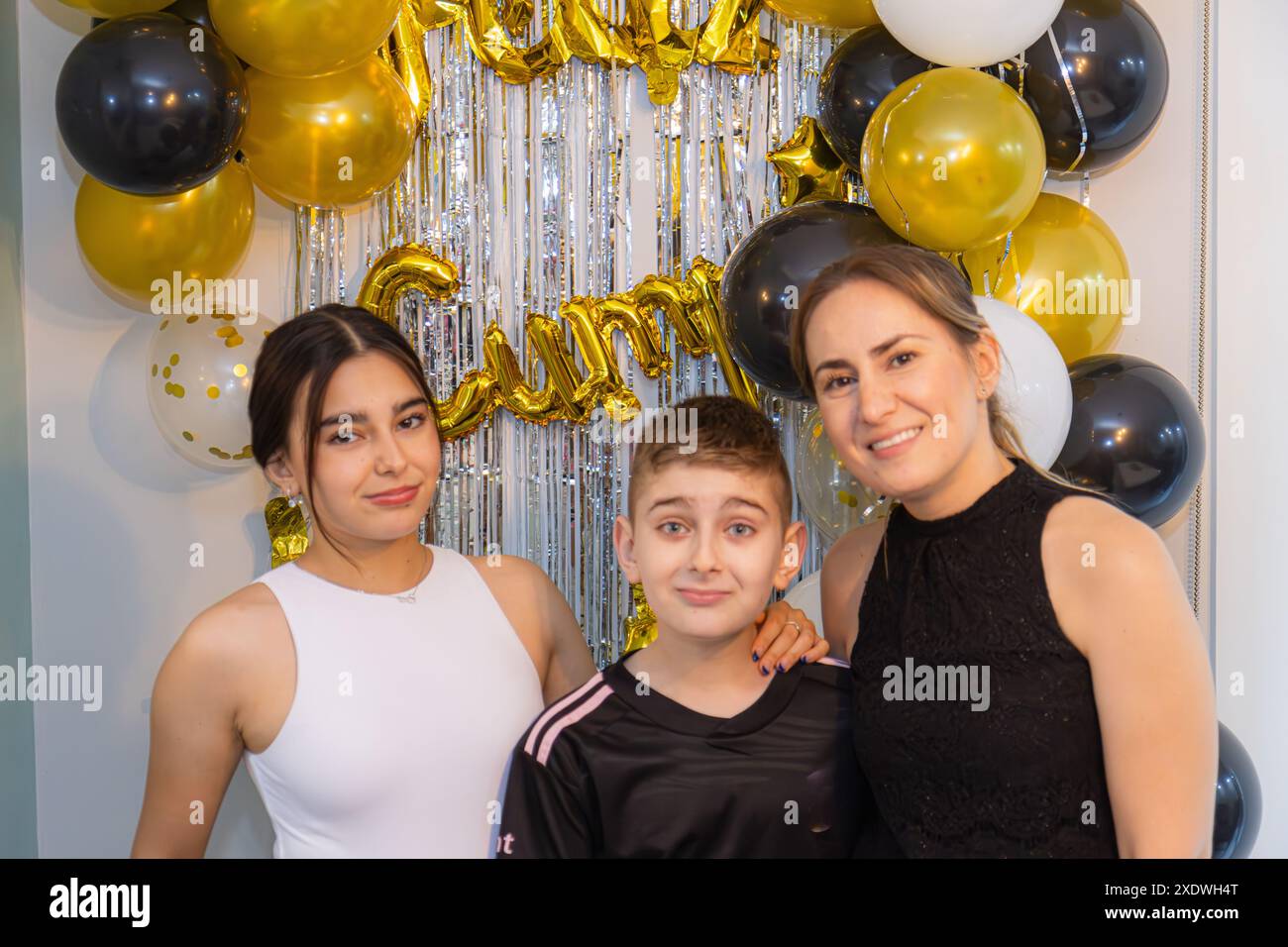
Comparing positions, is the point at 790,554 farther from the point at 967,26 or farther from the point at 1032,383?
the point at 967,26

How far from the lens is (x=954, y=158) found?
1934 mm

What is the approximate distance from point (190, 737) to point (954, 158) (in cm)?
143

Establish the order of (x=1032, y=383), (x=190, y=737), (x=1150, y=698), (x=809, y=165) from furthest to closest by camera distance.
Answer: (x=809, y=165), (x=1032, y=383), (x=190, y=737), (x=1150, y=698)

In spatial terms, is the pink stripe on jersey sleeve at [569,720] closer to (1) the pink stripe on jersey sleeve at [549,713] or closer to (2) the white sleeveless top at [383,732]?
(1) the pink stripe on jersey sleeve at [549,713]

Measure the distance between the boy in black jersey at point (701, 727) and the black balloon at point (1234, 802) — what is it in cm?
74

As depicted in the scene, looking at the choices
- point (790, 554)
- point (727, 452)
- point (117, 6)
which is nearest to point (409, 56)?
point (117, 6)

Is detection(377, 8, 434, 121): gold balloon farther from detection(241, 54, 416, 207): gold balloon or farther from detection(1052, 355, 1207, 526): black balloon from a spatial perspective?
detection(1052, 355, 1207, 526): black balloon

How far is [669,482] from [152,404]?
117 cm

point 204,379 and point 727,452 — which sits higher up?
point 204,379

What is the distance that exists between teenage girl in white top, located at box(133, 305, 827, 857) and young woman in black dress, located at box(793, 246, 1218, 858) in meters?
0.22

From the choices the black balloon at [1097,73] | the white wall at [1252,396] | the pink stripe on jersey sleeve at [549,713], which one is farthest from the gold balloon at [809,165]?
the pink stripe on jersey sleeve at [549,713]

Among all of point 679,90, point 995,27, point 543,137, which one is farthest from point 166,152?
point 995,27

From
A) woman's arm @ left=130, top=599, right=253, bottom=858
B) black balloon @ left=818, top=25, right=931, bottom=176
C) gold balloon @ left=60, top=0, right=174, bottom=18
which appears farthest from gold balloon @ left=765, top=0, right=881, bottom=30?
woman's arm @ left=130, top=599, right=253, bottom=858

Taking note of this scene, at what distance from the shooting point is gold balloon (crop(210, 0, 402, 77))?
203 centimetres
